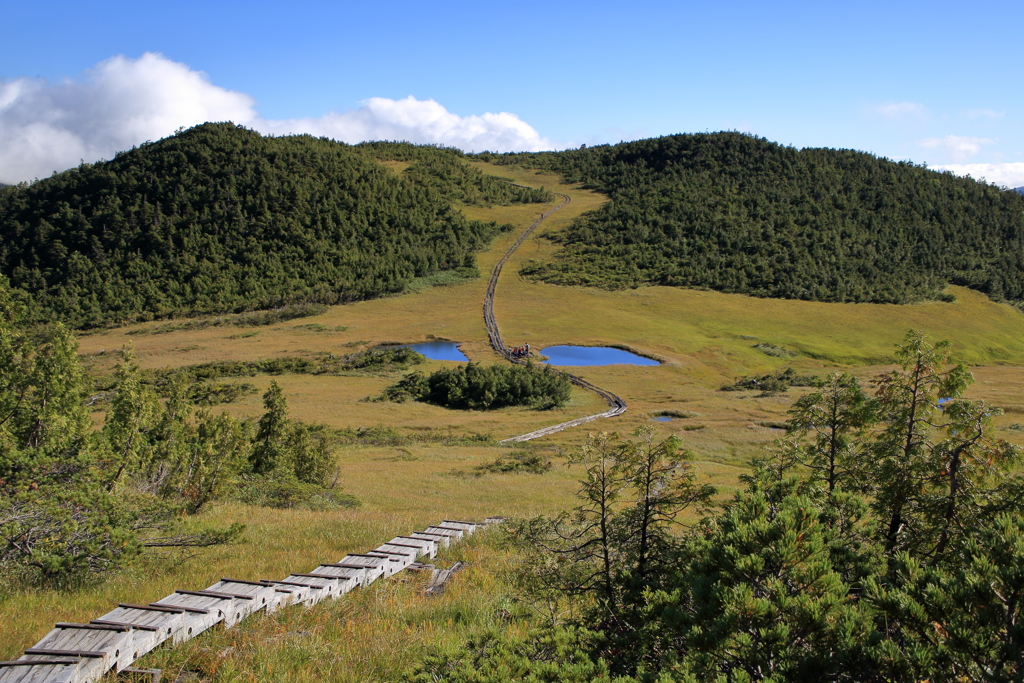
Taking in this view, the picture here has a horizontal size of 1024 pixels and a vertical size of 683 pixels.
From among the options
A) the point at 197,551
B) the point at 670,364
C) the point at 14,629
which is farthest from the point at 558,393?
the point at 14,629

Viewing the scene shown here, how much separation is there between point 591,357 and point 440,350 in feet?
53.6

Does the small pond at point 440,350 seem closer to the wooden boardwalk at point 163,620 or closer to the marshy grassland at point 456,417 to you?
the marshy grassland at point 456,417

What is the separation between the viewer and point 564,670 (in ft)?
13.0

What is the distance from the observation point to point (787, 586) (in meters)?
3.65

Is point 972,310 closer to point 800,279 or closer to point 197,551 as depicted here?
point 800,279

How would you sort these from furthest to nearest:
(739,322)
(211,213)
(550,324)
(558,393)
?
(211,213) → (739,322) → (550,324) → (558,393)

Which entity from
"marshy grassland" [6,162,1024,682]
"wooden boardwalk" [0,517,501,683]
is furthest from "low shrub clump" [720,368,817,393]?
"wooden boardwalk" [0,517,501,683]

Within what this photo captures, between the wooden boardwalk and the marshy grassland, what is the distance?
0.18 m

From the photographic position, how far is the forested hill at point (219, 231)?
3918 inches

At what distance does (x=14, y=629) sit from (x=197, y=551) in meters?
3.90

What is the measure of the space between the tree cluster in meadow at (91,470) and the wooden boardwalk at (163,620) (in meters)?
2.22

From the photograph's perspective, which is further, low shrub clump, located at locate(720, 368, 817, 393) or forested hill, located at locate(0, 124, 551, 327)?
forested hill, located at locate(0, 124, 551, 327)

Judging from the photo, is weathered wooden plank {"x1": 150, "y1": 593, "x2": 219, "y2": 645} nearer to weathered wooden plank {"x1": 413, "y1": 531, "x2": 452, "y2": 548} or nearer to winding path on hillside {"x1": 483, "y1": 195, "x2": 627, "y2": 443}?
weathered wooden plank {"x1": 413, "y1": 531, "x2": 452, "y2": 548}

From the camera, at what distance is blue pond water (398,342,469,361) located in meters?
64.6
